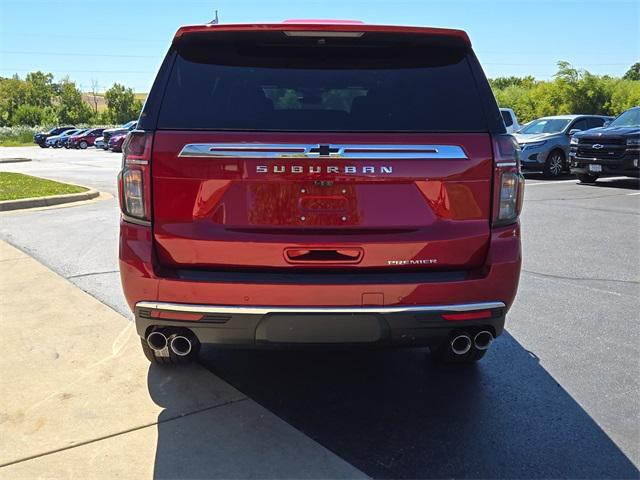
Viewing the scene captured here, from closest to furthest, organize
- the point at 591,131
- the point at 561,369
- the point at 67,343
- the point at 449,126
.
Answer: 1. the point at 449,126
2. the point at 561,369
3. the point at 67,343
4. the point at 591,131

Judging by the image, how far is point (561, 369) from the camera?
3.98m

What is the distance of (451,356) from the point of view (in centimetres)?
383

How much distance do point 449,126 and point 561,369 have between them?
1.92 meters

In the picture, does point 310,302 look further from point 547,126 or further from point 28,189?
point 547,126

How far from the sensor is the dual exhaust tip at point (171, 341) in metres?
3.19

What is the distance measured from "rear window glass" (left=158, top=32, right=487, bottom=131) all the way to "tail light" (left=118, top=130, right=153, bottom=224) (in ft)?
0.45

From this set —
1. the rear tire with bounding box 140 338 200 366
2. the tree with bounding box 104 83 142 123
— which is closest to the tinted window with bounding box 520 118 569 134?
the rear tire with bounding box 140 338 200 366

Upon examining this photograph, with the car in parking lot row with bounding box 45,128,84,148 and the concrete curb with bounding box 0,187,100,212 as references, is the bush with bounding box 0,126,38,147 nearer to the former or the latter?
the car in parking lot row with bounding box 45,128,84,148

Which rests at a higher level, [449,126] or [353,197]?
[449,126]

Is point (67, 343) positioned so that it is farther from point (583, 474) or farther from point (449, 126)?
point (583, 474)

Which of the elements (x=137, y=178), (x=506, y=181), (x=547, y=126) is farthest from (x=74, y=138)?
(x=506, y=181)

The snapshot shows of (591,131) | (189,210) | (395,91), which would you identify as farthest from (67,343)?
(591,131)

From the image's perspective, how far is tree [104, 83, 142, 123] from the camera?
8088 cm

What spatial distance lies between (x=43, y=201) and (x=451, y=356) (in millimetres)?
9203
